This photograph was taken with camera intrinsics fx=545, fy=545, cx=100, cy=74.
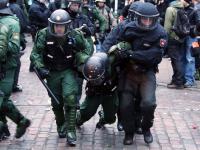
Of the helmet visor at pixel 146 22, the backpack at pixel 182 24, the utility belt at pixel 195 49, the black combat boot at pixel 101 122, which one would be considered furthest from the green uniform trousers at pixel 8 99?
the utility belt at pixel 195 49

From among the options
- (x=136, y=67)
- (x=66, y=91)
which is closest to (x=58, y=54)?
→ (x=66, y=91)

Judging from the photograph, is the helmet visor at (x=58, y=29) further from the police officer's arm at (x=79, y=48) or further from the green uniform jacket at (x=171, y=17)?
the green uniform jacket at (x=171, y=17)

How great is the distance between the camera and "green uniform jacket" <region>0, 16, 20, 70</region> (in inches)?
265

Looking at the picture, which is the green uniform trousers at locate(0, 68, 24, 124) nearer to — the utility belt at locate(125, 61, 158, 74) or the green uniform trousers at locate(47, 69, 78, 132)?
the green uniform trousers at locate(47, 69, 78, 132)

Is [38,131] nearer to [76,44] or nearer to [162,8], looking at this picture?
[76,44]

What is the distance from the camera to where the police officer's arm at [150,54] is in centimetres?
694

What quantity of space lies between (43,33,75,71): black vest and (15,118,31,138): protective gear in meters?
0.79

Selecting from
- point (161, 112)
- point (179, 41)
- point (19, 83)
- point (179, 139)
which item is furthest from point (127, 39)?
point (19, 83)

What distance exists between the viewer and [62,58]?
712 centimetres

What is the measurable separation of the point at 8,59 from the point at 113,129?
1964 millimetres

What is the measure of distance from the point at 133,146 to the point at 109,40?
1461mm

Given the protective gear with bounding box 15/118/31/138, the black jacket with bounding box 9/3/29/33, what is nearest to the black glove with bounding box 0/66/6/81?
the protective gear with bounding box 15/118/31/138

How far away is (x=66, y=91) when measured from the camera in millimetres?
7047

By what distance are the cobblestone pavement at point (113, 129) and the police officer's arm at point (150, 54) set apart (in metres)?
1.18
